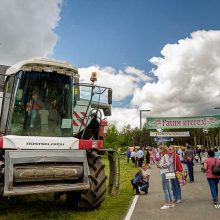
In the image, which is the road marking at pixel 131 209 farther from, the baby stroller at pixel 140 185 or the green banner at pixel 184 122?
the green banner at pixel 184 122

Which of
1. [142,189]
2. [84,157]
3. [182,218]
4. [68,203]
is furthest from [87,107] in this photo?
[142,189]

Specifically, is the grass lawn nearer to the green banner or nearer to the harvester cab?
the harvester cab

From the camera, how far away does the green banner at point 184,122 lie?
38.4 meters

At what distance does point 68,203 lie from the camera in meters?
11.0

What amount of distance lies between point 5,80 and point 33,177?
2648mm

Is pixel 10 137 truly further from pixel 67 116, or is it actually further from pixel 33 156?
pixel 67 116

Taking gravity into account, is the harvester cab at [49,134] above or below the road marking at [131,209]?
above

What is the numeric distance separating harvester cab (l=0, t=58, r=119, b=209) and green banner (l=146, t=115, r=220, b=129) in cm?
2960

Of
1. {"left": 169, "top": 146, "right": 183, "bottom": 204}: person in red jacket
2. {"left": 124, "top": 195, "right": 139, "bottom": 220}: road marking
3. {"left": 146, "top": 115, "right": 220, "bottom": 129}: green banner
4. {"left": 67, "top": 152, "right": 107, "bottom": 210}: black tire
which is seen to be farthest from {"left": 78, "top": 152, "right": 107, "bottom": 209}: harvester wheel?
{"left": 146, "top": 115, "right": 220, "bottom": 129}: green banner

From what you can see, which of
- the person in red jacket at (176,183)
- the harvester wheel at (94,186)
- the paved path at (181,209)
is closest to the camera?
the paved path at (181,209)

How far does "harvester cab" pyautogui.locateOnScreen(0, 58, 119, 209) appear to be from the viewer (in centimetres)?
884

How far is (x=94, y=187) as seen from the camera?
984 centimetres

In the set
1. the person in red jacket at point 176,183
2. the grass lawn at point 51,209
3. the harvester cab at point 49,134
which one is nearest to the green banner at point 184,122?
the grass lawn at point 51,209

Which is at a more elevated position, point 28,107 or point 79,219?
point 28,107
